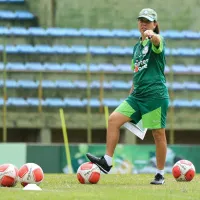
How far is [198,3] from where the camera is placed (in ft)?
77.9

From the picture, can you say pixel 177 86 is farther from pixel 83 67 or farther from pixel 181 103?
pixel 83 67

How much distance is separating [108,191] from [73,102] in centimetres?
1302

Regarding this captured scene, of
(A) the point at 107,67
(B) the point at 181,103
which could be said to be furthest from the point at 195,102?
(A) the point at 107,67

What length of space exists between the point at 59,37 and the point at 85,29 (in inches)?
40.4

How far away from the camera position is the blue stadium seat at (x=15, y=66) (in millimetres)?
21234

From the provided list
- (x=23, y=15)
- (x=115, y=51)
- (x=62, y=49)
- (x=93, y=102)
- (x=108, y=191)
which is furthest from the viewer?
(x=23, y=15)

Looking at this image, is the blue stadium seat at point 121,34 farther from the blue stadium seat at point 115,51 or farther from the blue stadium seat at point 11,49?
the blue stadium seat at point 11,49

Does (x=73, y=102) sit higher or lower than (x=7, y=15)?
lower

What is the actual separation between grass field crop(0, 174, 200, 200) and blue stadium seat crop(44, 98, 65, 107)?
412 inches

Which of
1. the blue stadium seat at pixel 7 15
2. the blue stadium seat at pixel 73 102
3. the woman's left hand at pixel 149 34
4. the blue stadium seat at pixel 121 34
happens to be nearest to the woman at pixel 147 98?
the woman's left hand at pixel 149 34

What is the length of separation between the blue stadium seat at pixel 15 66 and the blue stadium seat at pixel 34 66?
131 millimetres

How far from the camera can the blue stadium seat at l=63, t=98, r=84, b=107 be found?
2098 centimetres

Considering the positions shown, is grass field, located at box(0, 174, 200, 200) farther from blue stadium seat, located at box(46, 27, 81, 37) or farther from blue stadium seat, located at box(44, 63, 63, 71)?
blue stadium seat, located at box(46, 27, 81, 37)

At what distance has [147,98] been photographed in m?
9.61
